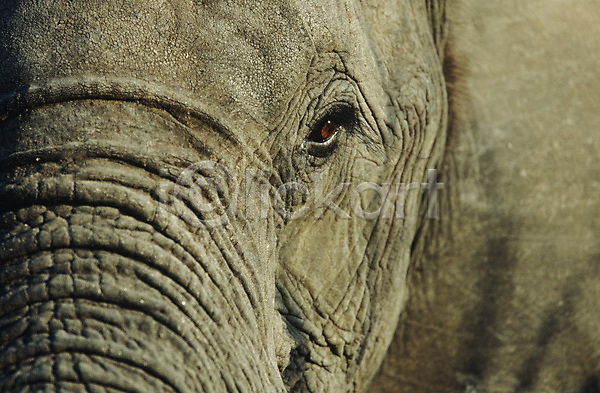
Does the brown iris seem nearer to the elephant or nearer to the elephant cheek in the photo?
the elephant

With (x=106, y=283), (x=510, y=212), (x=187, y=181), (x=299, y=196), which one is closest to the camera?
(x=106, y=283)

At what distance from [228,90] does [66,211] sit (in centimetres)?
37

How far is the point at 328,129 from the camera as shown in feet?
5.58

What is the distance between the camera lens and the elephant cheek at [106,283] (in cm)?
116

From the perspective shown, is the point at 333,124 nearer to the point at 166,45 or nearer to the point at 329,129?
the point at 329,129

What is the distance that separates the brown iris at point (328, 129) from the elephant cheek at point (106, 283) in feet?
1.33

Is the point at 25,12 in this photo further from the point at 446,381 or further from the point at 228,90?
the point at 446,381

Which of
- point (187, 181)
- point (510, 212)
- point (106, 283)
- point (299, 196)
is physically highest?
point (510, 212)

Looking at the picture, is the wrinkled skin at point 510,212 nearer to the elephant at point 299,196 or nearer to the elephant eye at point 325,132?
the elephant at point 299,196

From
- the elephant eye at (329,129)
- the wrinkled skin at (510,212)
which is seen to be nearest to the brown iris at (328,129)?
the elephant eye at (329,129)

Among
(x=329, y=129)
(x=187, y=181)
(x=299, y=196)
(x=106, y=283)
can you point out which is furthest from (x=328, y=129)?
(x=106, y=283)

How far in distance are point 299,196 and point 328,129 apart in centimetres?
16

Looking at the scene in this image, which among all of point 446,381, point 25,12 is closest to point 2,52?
point 25,12

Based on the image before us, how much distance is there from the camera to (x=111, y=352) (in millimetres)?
1169
